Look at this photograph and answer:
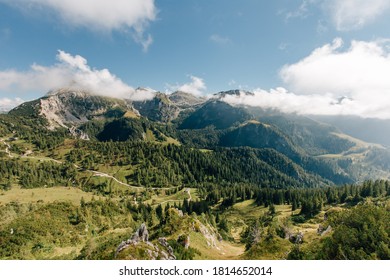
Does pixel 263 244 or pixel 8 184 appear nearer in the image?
pixel 263 244

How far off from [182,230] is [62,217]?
141 ft

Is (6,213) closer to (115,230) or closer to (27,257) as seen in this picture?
(115,230)

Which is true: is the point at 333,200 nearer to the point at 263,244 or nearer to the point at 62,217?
the point at 263,244

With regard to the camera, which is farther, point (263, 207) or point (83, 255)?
point (263, 207)

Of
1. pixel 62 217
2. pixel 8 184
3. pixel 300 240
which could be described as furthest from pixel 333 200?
pixel 8 184

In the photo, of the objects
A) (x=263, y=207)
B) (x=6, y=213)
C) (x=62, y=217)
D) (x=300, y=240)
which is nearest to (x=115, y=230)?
(x=62, y=217)

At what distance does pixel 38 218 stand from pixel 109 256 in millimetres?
45280

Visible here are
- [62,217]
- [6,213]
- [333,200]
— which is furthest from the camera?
[333,200]
